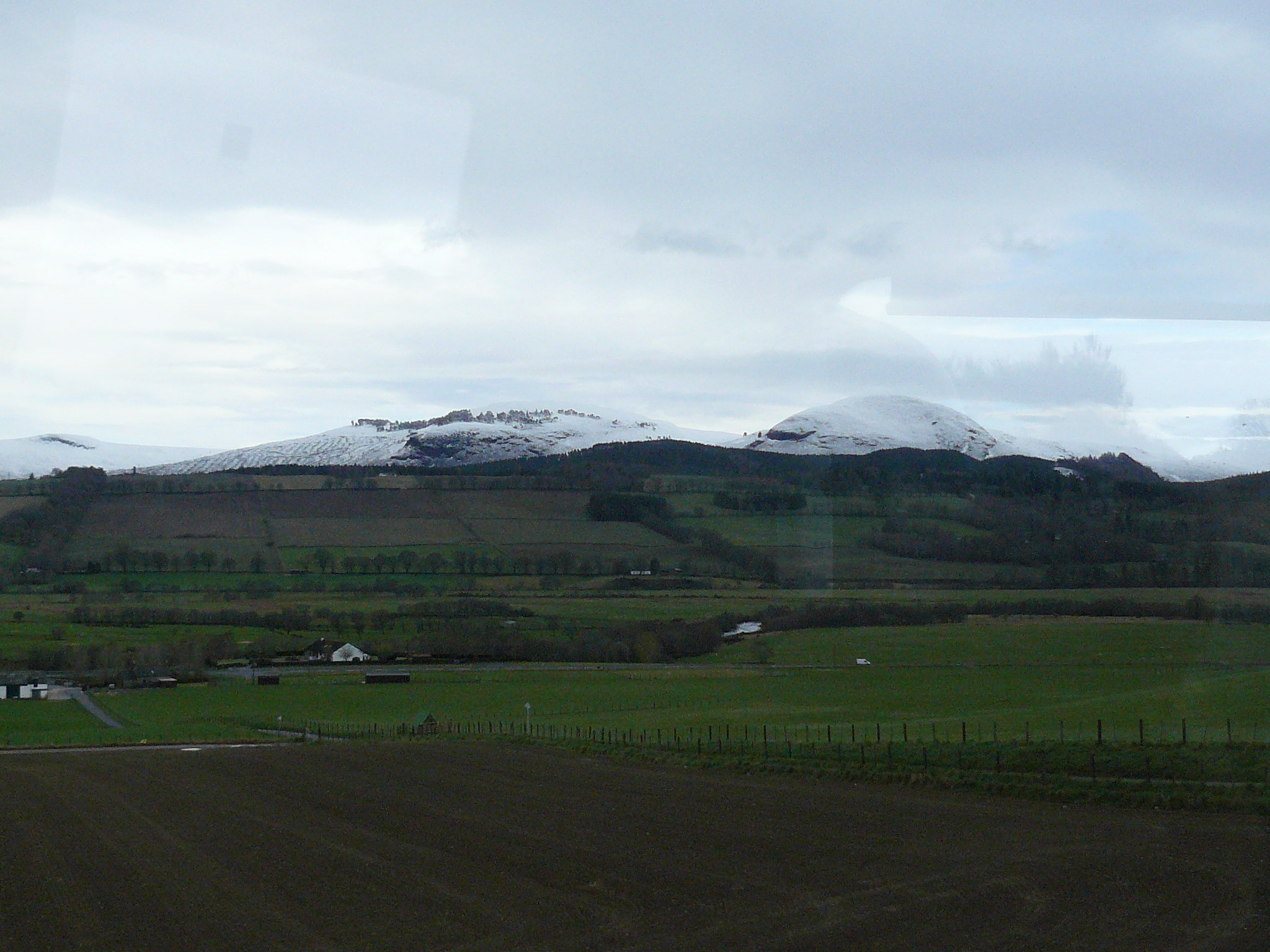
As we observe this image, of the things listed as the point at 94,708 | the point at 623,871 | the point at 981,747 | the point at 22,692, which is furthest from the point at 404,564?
the point at 623,871

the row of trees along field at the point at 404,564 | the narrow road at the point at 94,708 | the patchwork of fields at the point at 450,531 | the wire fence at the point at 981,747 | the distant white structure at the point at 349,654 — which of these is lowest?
the narrow road at the point at 94,708

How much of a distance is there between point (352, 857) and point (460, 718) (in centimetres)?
3308

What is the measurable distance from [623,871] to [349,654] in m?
67.0

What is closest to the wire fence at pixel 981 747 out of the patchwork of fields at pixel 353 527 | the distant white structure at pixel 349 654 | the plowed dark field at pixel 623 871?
the plowed dark field at pixel 623 871

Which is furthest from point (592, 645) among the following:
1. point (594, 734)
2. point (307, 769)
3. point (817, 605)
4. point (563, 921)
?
point (563, 921)

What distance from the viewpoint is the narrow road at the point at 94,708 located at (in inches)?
2080

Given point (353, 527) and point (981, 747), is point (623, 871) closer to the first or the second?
point (981, 747)

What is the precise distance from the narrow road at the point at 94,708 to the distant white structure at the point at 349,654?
16.0m

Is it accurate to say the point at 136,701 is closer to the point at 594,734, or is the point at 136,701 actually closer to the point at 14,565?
the point at 594,734

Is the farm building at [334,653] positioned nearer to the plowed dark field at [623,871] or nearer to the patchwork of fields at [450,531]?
the patchwork of fields at [450,531]

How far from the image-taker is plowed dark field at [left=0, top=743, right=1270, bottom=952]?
39.9ft

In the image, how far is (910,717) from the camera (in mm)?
39406

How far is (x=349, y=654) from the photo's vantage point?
78812 mm

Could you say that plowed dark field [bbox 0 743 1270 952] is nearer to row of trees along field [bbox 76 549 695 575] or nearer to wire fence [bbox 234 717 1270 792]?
wire fence [bbox 234 717 1270 792]
